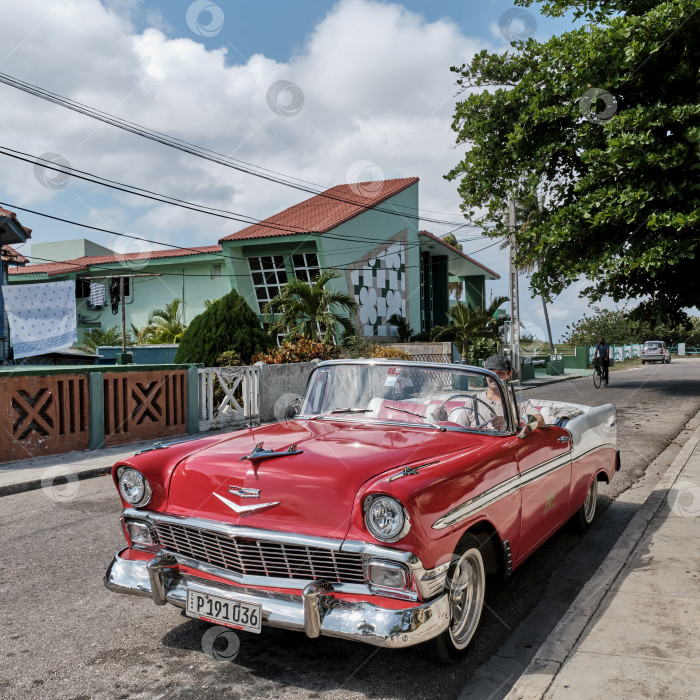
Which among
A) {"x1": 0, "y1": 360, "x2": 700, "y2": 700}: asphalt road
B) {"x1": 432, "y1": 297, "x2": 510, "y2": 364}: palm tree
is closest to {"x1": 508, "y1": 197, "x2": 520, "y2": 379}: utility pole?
{"x1": 432, "y1": 297, "x2": 510, "y2": 364}: palm tree

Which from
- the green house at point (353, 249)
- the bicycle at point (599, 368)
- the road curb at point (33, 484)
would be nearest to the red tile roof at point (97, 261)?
the green house at point (353, 249)

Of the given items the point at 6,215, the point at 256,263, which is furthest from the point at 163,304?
the point at 6,215

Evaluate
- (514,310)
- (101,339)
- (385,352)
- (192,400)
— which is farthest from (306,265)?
(192,400)

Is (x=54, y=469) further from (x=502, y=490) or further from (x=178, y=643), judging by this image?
(x=502, y=490)

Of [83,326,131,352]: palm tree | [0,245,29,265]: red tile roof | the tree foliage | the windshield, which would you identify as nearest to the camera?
the windshield

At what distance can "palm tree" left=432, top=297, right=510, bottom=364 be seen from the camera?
99.6 ft

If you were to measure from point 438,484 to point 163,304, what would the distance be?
108 feet

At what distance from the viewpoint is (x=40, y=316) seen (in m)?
18.2

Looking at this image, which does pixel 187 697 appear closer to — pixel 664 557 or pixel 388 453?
pixel 388 453

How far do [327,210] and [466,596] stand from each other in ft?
93.6

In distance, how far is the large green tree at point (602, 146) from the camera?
1509cm

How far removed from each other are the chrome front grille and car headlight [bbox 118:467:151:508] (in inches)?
11.5

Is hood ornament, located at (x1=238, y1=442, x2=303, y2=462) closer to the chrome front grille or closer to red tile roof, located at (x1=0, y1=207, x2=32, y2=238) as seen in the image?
the chrome front grille

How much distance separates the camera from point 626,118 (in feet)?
49.2
